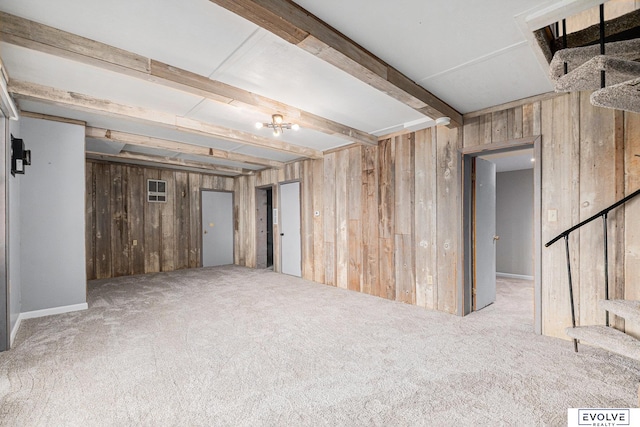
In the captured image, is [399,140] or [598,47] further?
[399,140]

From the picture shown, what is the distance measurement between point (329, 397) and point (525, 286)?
486 centimetres

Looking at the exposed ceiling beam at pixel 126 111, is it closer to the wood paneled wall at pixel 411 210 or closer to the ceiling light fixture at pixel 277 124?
the ceiling light fixture at pixel 277 124

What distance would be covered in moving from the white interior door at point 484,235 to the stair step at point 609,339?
135cm

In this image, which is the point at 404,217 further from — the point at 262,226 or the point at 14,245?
the point at 14,245

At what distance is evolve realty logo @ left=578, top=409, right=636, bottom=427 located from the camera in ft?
5.44

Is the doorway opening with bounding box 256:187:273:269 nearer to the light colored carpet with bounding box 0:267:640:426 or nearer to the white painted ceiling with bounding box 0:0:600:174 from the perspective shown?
the light colored carpet with bounding box 0:267:640:426

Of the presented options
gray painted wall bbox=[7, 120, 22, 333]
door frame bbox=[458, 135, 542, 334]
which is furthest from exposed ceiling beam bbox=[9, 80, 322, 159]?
door frame bbox=[458, 135, 542, 334]

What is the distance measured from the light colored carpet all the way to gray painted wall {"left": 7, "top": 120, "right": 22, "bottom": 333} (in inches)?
10.8

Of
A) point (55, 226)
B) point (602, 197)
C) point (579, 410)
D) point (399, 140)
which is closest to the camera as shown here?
point (579, 410)

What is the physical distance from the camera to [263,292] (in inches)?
185

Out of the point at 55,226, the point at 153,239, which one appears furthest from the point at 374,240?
the point at 153,239

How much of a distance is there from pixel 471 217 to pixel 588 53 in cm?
217

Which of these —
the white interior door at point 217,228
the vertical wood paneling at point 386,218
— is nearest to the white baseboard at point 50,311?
the white interior door at point 217,228

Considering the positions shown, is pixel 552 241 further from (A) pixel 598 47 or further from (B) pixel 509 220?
(B) pixel 509 220
